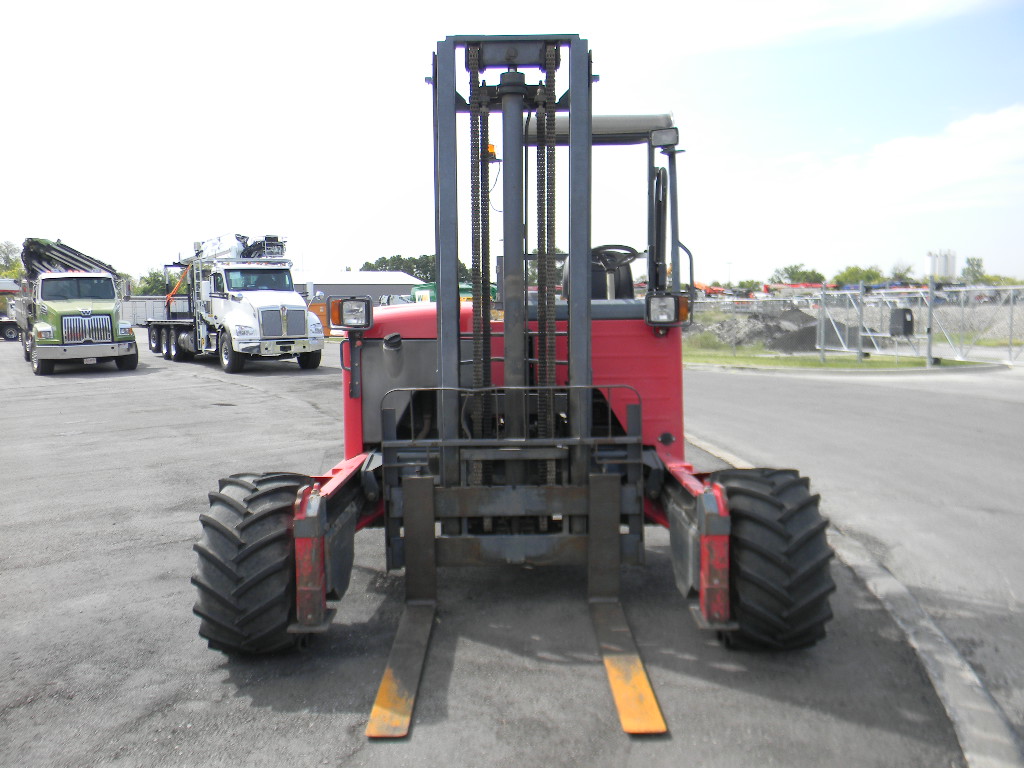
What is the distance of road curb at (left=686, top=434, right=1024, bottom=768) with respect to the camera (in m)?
3.40

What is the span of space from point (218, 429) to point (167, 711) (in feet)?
31.0

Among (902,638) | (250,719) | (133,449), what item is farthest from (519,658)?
(133,449)

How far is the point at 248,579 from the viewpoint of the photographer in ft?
13.2

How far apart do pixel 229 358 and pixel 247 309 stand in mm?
1397

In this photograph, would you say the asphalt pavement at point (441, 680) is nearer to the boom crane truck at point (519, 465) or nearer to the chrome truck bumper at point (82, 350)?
the boom crane truck at point (519, 465)

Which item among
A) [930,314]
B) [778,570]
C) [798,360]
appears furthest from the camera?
[798,360]

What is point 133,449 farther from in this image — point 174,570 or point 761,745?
point 761,745

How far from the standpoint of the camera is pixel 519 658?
4312 millimetres

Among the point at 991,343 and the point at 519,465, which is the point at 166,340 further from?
the point at 519,465

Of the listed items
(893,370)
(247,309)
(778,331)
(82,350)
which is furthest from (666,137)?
(778,331)

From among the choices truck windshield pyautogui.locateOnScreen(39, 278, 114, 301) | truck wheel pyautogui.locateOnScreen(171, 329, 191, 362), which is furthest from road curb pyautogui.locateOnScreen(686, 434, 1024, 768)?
truck wheel pyautogui.locateOnScreen(171, 329, 191, 362)

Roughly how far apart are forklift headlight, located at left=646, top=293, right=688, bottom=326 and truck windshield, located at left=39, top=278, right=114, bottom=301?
23734 millimetres

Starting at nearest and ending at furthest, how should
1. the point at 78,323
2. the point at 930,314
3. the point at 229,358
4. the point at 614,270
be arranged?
the point at 614,270, the point at 930,314, the point at 229,358, the point at 78,323

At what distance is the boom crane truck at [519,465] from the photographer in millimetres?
4039
